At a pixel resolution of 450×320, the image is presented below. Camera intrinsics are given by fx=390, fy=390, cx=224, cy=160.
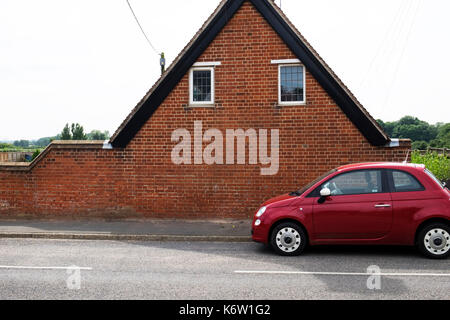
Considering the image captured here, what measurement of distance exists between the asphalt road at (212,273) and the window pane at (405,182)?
1284 millimetres

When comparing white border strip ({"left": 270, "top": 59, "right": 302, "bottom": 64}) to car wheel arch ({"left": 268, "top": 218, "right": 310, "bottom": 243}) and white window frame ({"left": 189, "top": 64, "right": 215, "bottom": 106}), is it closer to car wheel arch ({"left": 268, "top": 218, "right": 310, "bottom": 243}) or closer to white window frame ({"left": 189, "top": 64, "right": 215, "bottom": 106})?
white window frame ({"left": 189, "top": 64, "right": 215, "bottom": 106})

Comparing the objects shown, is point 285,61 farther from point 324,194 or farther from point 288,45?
point 324,194

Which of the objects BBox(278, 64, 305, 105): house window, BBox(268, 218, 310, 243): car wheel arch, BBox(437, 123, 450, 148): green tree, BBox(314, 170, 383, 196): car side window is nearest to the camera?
BBox(314, 170, 383, 196): car side window

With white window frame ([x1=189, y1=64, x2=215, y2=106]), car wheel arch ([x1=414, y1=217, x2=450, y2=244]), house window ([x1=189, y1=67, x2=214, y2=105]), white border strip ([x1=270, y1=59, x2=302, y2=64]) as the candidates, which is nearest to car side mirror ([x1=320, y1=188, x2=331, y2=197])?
car wheel arch ([x1=414, y1=217, x2=450, y2=244])

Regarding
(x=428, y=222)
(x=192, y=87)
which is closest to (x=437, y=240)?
(x=428, y=222)

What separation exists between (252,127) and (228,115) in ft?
2.55

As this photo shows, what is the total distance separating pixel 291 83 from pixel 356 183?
463cm

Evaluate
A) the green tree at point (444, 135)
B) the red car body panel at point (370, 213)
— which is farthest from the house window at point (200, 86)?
the green tree at point (444, 135)

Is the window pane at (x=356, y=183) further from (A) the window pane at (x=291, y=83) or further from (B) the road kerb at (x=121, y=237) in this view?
(A) the window pane at (x=291, y=83)

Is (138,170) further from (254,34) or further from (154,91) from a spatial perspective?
(254,34)

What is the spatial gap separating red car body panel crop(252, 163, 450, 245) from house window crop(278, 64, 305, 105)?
13.5 feet

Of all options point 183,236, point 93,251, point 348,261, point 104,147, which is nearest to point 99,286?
point 93,251

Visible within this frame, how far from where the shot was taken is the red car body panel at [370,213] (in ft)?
23.2

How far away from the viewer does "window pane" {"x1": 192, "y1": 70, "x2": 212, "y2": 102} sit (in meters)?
11.4
